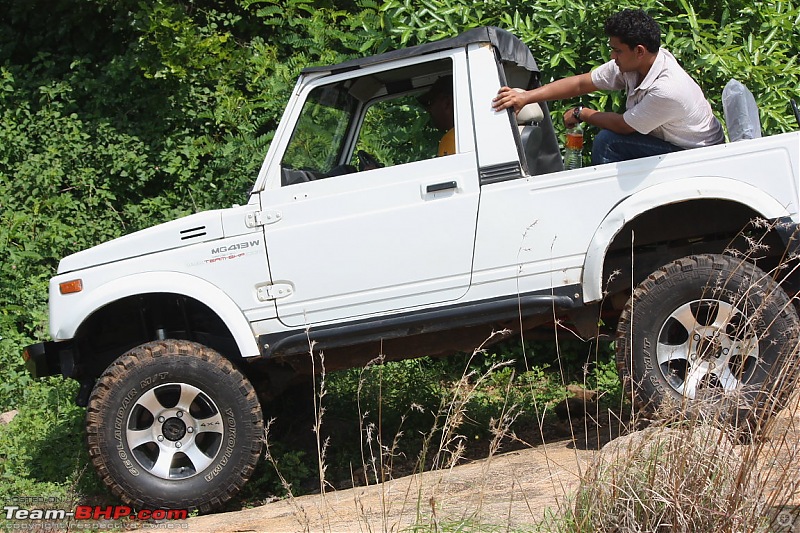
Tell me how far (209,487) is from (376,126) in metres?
2.25

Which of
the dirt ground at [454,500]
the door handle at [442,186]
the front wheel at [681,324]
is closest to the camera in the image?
the dirt ground at [454,500]

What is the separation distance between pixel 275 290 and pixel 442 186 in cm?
103

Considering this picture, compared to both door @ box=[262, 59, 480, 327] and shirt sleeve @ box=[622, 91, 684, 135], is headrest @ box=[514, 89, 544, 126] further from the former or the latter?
shirt sleeve @ box=[622, 91, 684, 135]

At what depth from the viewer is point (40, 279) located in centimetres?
850

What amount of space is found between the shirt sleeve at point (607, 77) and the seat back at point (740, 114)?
23.2 inches

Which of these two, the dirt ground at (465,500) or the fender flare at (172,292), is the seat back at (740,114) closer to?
the dirt ground at (465,500)

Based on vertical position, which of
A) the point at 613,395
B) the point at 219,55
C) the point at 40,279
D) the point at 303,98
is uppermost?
the point at 219,55

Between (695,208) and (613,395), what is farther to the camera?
(613,395)

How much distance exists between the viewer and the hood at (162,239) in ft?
16.6

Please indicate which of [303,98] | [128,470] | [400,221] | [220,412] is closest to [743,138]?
[400,221]

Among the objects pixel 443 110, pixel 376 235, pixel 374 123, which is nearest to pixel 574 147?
pixel 443 110

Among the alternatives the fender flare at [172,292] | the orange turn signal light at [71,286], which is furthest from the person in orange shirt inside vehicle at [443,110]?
the orange turn signal light at [71,286]

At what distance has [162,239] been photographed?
5.09 metres

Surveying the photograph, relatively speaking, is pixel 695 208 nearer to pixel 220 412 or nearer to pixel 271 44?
pixel 220 412
